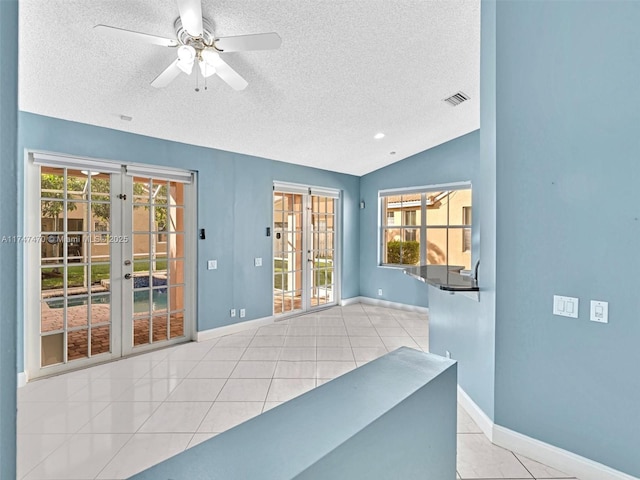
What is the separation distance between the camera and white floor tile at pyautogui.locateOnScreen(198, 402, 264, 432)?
247 centimetres

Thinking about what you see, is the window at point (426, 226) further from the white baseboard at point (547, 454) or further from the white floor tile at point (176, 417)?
the white floor tile at point (176, 417)

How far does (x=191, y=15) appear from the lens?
1.87 meters

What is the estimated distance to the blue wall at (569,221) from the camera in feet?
5.86

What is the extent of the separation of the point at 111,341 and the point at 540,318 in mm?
4232

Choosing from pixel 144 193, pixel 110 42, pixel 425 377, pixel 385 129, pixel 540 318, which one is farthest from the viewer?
pixel 385 129

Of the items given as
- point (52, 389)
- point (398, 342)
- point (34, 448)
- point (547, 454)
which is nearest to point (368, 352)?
point (398, 342)

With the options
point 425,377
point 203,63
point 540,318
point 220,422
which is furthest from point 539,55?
point 220,422

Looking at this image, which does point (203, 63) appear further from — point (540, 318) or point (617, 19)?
point (540, 318)

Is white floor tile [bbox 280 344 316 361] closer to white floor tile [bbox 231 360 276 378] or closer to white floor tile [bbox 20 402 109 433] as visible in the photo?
white floor tile [bbox 231 360 276 378]

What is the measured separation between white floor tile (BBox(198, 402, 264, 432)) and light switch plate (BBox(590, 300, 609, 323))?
2.43 metres

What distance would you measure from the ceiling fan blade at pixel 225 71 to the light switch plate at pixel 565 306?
8.74ft

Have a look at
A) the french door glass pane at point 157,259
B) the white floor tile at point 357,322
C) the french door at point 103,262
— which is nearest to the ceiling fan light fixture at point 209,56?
the french door at point 103,262

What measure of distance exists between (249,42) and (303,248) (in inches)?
161

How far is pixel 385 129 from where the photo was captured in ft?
15.0
